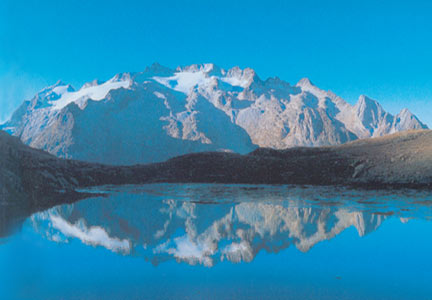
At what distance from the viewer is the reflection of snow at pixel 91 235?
1587cm

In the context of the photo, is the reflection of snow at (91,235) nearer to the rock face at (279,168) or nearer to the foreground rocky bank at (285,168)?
the rock face at (279,168)

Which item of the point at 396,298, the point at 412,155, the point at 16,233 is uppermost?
the point at 412,155

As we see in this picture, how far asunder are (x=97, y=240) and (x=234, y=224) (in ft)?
26.9

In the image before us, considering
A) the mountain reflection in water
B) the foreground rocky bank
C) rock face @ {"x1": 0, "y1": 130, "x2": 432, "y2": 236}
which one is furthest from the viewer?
the foreground rocky bank

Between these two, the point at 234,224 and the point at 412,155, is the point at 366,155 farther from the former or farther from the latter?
the point at 234,224

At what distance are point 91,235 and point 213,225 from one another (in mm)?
7009

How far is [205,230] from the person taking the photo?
1998 centimetres

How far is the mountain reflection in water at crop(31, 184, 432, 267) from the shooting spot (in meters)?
15.8

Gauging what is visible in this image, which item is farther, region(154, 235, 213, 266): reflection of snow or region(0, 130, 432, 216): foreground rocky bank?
region(0, 130, 432, 216): foreground rocky bank

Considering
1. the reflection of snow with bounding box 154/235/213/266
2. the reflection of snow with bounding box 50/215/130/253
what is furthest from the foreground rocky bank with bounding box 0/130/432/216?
the reflection of snow with bounding box 154/235/213/266

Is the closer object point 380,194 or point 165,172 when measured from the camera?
point 380,194

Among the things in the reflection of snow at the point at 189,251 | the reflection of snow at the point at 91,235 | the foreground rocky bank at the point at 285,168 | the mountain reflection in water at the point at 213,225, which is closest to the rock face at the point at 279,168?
the foreground rocky bank at the point at 285,168

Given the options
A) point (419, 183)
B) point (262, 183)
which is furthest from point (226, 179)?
point (419, 183)

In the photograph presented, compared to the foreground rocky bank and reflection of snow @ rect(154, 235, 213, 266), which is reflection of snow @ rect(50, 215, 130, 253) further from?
the foreground rocky bank
